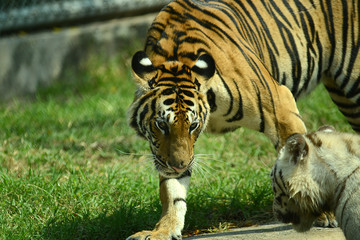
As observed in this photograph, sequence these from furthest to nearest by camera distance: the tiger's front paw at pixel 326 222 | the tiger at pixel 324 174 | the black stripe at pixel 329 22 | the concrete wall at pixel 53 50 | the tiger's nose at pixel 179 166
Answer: the concrete wall at pixel 53 50 → the black stripe at pixel 329 22 → the tiger's front paw at pixel 326 222 → the tiger's nose at pixel 179 166 → the tiger at pixel 324 174

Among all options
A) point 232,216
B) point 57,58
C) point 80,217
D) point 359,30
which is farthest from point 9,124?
point 359,30

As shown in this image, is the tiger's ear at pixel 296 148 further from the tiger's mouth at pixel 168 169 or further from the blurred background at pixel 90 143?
the blurred background at pixel 90 143

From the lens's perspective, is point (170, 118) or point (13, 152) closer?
point (170, 118)

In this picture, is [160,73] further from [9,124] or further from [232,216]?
[9,124]

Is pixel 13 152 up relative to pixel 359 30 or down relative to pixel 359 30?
down

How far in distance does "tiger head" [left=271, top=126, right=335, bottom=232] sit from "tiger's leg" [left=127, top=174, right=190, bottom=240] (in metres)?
0.77

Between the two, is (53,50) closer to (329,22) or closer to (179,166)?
(329,22)

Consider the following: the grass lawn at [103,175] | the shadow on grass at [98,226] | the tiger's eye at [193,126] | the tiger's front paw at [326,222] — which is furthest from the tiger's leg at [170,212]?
the tiger's front paw at [326,222]

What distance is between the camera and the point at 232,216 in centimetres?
468

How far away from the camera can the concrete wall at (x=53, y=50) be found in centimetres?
855

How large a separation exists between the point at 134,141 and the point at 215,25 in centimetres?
222

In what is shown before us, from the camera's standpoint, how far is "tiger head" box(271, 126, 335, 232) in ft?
11.1

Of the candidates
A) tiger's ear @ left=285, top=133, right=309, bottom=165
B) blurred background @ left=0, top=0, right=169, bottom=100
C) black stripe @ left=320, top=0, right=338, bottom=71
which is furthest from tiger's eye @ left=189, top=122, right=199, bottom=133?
blurred background @ left=0, top=0, right=169, bottom=100

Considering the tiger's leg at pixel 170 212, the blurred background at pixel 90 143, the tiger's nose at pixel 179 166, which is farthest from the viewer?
the blurred background at pixel 90 143
